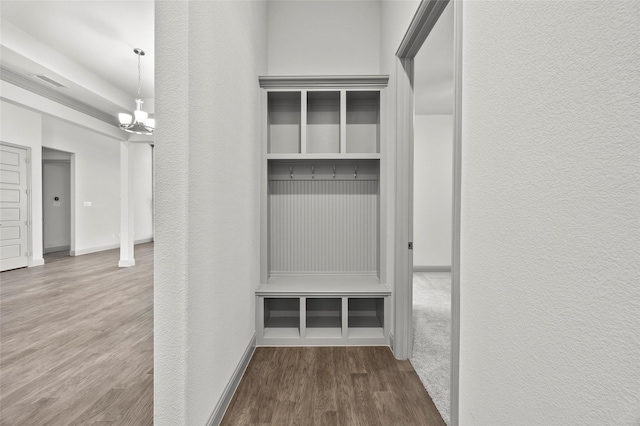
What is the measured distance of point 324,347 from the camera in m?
2.47

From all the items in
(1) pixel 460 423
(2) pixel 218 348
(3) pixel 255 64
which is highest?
(3) pixel 255 64

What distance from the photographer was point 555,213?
71cm

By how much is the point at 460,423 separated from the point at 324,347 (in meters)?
1.40

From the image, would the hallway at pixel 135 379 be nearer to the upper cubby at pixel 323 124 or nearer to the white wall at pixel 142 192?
the upper cubby at pixel 323 124

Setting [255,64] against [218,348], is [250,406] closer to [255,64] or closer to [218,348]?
[218,348]

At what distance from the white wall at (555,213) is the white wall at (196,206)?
1100mm

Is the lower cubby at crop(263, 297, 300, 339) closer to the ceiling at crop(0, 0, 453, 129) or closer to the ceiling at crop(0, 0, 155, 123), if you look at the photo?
the ceiling at crop(0, 0, 453, 129)

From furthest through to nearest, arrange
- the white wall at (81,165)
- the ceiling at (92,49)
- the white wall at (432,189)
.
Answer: the white wall at (432,189) < the white wall at (81,165) < the ceiling at (92,49)

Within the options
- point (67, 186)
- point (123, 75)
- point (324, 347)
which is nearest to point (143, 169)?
point (67, 186)

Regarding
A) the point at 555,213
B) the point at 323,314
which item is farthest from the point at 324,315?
the point at 555,213

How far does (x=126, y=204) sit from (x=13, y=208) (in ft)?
5.60

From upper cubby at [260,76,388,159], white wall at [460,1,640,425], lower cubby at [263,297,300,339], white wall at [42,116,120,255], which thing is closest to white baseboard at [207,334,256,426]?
lower cubby at [263,297,300,339]

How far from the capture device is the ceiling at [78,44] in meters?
3.35

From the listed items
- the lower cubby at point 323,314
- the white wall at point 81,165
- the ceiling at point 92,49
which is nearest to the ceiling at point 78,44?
the ceiling at point 92,49
